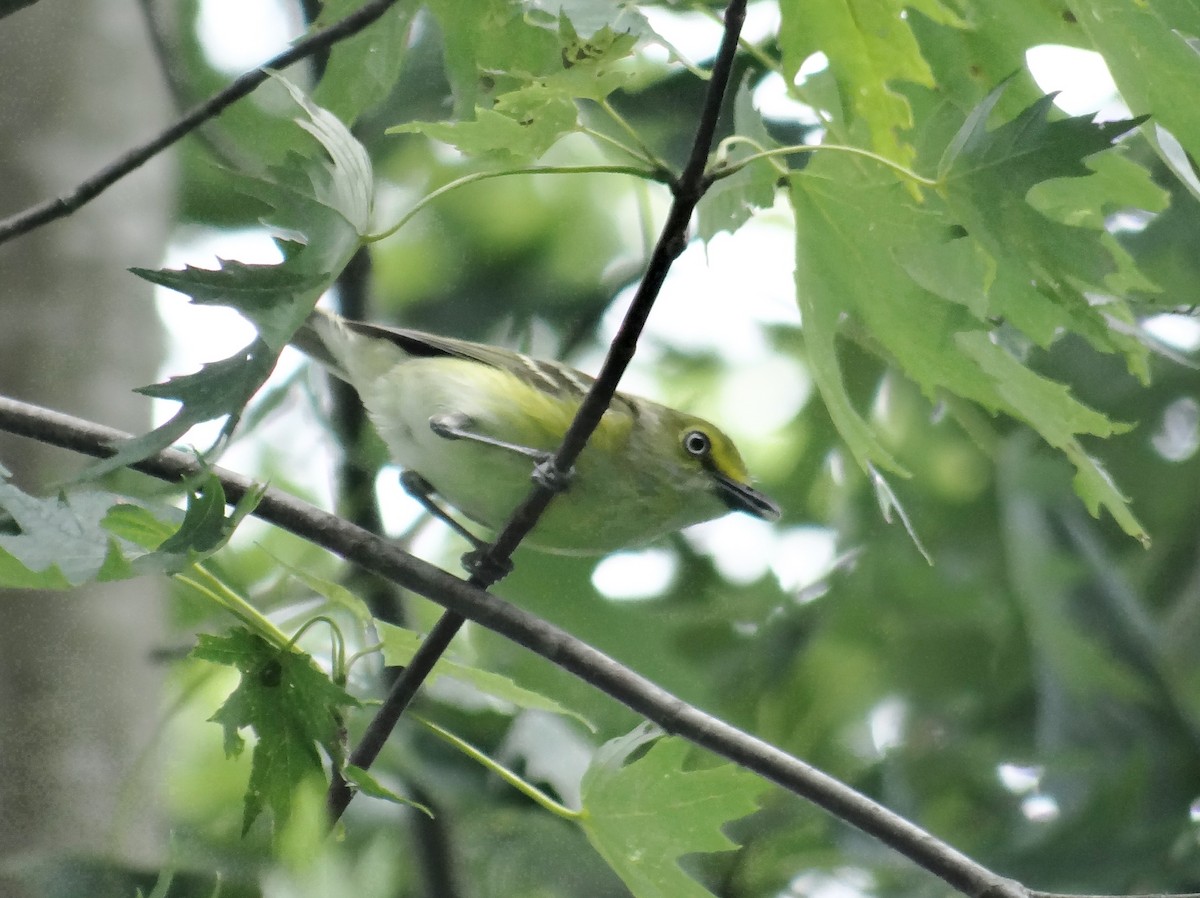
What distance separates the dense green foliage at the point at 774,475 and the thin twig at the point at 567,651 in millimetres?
124

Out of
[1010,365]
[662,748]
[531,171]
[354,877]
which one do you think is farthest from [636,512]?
[354,877]

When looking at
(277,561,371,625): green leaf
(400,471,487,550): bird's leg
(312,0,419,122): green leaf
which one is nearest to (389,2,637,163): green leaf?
(312,0,419,122): green leaf

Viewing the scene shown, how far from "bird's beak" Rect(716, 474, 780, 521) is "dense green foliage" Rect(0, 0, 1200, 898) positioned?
16.5 inches

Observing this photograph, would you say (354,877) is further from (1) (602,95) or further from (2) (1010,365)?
(2) (1010,365)

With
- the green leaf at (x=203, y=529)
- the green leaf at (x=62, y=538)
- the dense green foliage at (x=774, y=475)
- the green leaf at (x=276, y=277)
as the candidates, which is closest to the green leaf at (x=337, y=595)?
the dense green foliage at (x=774, y=475)

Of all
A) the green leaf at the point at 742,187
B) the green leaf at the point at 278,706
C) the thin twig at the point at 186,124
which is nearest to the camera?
the green leaf at the point at 278,706

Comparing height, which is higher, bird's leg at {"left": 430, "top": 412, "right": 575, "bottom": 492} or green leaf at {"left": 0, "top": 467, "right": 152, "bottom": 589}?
green leaf at {"left": 0, "top": 467, "right": 152, "bottom": 589}

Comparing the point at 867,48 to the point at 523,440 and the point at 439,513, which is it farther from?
the point at 439,513

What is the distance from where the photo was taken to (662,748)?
231 centimetres

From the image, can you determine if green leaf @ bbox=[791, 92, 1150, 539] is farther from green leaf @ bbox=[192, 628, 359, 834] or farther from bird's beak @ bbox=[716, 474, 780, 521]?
bird's beak @ bbox=[716, 474, 780, 521]

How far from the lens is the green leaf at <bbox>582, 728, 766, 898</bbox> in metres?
2.30

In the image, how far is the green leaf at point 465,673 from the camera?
2.40 metres

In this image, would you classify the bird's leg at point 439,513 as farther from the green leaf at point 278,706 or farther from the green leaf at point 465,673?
the green leaf at point 278,706

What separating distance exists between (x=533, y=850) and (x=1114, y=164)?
2.70 metres
